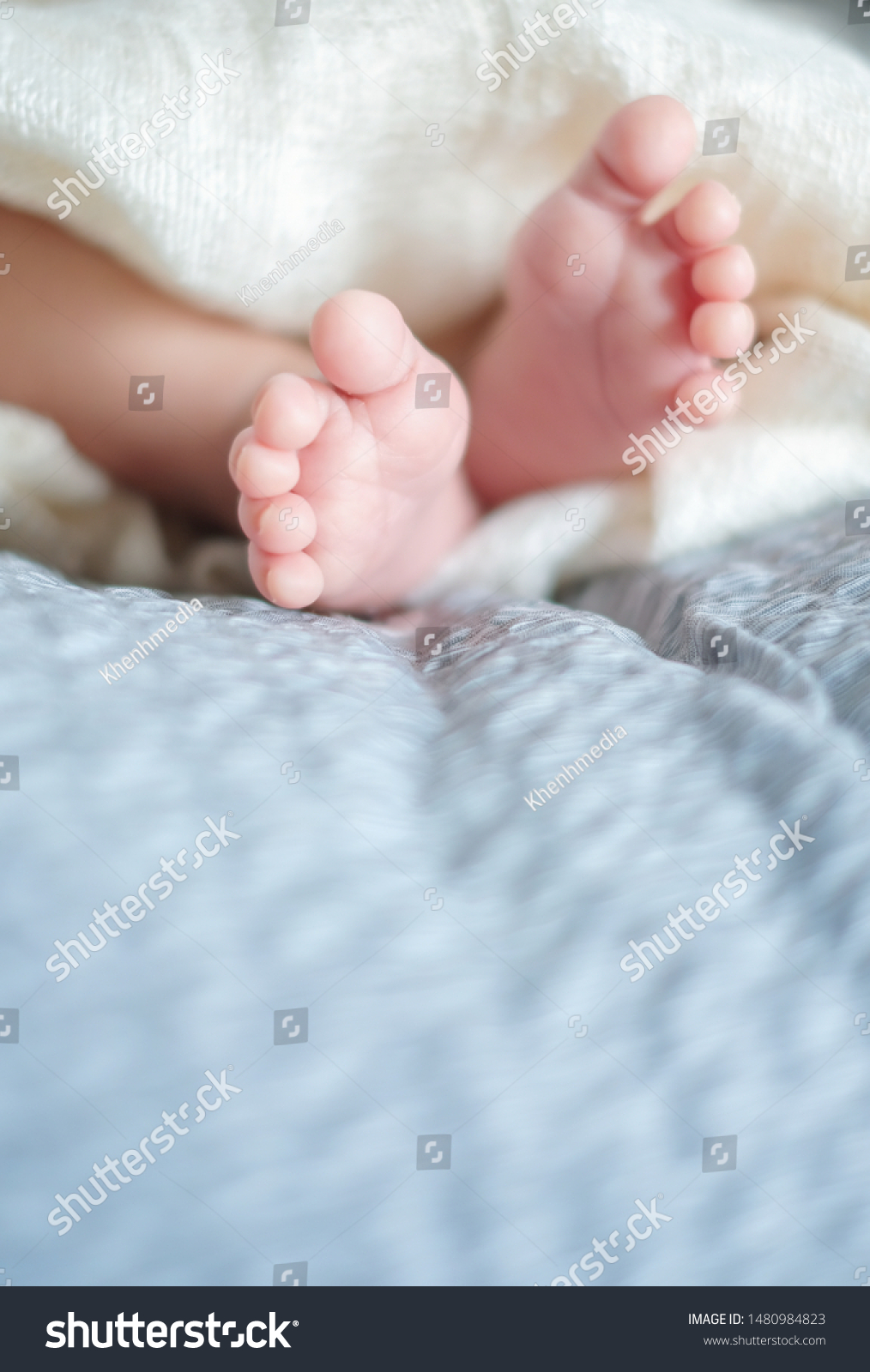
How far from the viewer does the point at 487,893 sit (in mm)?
249

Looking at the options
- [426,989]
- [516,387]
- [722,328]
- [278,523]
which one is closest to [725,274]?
[722,328]

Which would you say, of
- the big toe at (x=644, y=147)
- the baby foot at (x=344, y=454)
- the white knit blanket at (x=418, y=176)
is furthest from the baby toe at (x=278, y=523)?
the big toe at (x=644, y=147)

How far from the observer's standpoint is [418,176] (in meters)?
0.59

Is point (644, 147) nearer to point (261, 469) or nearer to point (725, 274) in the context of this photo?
point (725, 274)

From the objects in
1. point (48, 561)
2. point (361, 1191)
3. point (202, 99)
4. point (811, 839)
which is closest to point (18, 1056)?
point (361, 1191)

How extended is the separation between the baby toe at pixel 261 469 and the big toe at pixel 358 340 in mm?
39

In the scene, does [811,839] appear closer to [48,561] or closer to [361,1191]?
[361,1191]

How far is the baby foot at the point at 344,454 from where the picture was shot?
397 mm

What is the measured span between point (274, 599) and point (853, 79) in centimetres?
46

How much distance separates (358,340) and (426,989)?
27 centimetres

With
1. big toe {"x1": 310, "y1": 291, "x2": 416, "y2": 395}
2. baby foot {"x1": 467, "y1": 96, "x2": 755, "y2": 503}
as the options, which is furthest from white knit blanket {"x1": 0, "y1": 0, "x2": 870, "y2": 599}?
big toe {"x1": 310, "y1": 291, "x2": 416, "y2": 395}

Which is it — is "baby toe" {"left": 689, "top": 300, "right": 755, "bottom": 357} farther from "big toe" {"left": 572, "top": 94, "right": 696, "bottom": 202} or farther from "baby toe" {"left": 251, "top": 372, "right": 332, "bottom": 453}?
"baby toe" {"left": 251, "top": 372, "right": 332, "bottom": 453}

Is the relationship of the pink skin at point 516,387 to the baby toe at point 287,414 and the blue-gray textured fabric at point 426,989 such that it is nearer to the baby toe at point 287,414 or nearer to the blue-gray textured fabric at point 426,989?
the baby toe at point 287,414
